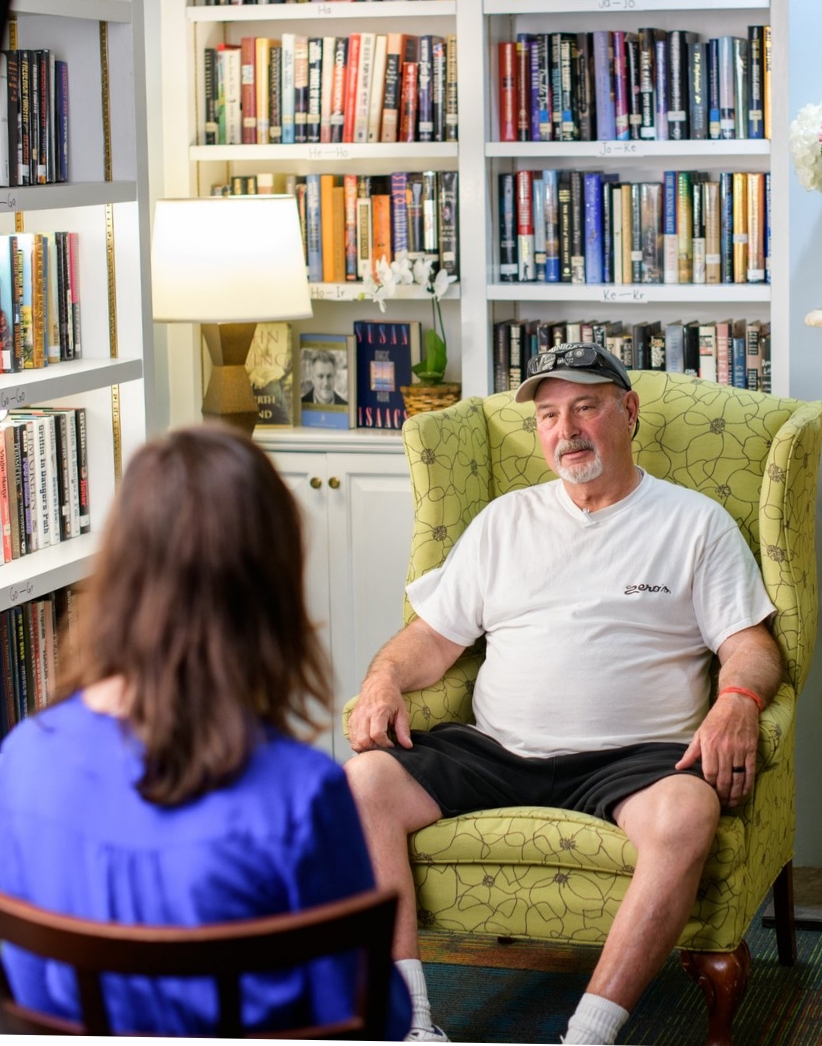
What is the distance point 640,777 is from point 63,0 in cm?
173

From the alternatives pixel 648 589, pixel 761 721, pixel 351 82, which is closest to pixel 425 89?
pixel 351 82

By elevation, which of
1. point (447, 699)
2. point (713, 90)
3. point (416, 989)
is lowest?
point (416, 989)

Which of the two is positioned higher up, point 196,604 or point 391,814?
point 196,604

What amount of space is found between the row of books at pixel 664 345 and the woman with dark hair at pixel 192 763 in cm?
238

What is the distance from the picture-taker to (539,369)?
2598 mm

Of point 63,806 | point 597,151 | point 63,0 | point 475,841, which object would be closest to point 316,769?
point 63,806

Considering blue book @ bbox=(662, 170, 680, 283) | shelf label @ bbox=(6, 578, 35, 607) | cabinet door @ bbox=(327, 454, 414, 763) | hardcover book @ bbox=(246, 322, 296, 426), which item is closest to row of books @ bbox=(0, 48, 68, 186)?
shelf label @ bbox=(6, 578, 35, 607)

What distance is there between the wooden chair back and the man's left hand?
4.14ft

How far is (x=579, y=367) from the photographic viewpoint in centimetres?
256

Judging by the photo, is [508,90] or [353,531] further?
[353,531]

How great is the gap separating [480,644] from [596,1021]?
855mm

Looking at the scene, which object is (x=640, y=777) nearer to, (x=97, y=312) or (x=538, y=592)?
(x=538, y=592)

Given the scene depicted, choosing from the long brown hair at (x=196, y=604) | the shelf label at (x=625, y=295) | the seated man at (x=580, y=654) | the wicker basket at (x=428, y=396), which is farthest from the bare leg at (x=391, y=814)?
the shelf label at (x=625, y=295)

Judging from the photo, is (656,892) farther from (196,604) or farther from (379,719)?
(196,604)
